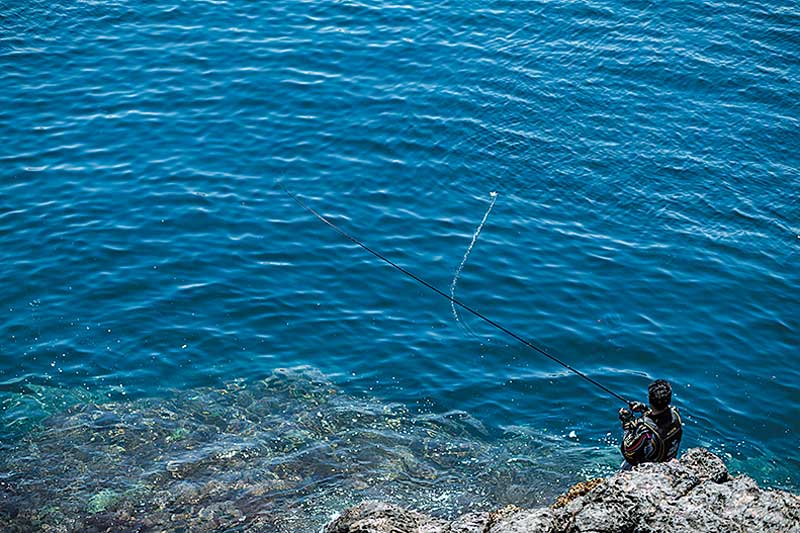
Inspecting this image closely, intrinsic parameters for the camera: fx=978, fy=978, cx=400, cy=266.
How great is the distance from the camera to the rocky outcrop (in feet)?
24.4

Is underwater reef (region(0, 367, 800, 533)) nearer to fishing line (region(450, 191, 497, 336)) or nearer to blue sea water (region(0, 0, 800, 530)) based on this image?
blue sea water (region(0, 0, 800, 530))

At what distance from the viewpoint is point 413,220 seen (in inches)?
673

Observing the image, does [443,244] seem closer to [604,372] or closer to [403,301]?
[403,301]

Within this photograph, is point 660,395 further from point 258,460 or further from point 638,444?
point 258,460

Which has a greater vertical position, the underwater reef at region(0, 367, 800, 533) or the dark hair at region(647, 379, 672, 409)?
the dark hair at region(647, 379, 672, 409)

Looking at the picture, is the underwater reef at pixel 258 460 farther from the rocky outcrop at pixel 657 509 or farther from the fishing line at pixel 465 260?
the fishing line at pixel 465 260

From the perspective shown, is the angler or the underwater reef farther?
the underwater reef

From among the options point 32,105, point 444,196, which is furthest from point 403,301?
point 32,105

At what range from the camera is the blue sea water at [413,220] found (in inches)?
536

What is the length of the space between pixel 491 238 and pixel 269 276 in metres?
3.83

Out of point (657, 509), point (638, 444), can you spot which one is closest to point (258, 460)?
point (638, 444)

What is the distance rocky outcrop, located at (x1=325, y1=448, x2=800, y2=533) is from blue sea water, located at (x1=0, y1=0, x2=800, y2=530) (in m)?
3.54

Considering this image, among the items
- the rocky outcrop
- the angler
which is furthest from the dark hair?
the rocky outcrop

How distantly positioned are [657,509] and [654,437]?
1.71m
